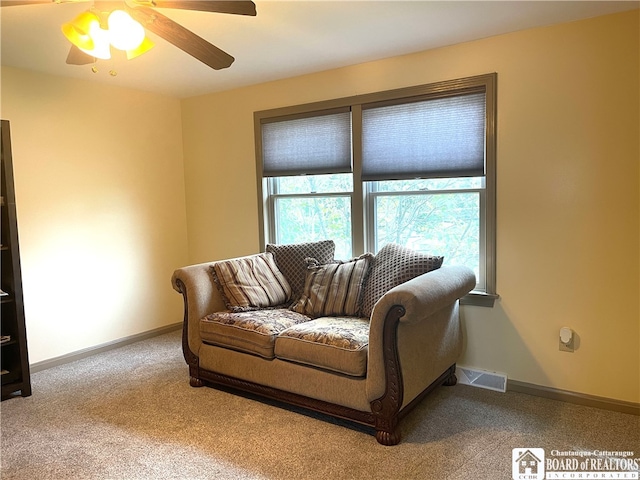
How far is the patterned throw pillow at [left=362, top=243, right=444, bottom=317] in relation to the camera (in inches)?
117

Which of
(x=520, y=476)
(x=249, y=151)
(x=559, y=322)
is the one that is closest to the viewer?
(x=520, y=476)

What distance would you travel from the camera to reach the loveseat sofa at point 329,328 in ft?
7.93

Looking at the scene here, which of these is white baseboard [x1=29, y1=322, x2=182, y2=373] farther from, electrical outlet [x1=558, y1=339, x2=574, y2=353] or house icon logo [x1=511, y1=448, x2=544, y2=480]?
Result: electrical outlet [x1=558, y1=339, x2=574, y2=353]

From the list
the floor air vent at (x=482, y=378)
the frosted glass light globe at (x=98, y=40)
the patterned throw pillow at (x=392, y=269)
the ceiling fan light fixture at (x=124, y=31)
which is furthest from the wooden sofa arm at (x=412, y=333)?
the frosted glass light globe at (x=98, y=40)

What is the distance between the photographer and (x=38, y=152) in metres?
3.56

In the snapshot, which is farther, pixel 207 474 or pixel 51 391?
pixel 51 391

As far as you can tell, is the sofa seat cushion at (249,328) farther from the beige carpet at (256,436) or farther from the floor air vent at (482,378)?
the floor air vent at (482,378)

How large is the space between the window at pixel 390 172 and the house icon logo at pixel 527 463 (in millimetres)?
1022

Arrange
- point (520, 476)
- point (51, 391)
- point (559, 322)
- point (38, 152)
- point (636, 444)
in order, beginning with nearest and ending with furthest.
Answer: point (520, 476), point (636, 444), point (559, 322), point (51, 391), point (38, 152)

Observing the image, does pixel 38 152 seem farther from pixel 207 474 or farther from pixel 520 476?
pixel 520 476

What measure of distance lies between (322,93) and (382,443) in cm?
257

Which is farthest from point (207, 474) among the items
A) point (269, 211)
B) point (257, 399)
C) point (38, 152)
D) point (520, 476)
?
point (38, 152)

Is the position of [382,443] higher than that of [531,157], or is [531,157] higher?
[531,157]

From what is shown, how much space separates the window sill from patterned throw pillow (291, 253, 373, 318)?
0.72 metres
